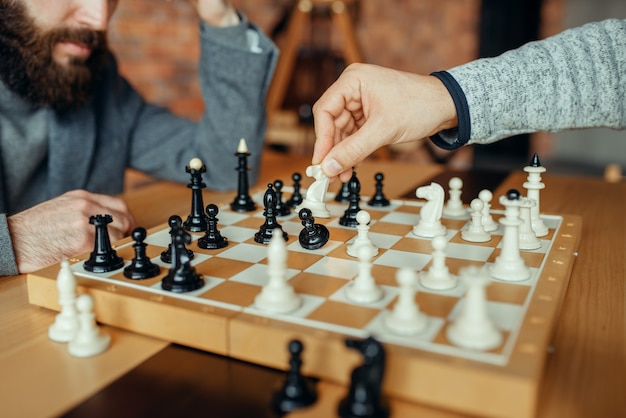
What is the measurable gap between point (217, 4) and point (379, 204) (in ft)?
3.02

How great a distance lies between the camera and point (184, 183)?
2002 mm

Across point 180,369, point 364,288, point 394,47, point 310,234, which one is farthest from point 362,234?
point 394,47

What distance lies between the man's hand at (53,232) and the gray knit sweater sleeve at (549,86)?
838 mm

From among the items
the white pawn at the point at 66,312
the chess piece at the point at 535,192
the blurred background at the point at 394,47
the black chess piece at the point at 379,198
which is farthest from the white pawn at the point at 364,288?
→ the blurred background at the point at 394,47

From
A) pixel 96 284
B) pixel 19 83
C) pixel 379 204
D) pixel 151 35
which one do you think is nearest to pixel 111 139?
pixel 19 83

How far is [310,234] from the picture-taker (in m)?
1.14

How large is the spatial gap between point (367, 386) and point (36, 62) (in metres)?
1.48

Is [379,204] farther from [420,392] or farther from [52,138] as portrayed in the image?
[52,138]

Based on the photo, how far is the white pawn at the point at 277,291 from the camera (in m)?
0.84

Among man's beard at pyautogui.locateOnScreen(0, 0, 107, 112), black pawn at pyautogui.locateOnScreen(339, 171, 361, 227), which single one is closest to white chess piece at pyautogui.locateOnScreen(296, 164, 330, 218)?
black pawn at pyautogui.locateOnScreen(339, 171, 361, 227)

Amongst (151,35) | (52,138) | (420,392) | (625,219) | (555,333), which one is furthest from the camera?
(151,35)

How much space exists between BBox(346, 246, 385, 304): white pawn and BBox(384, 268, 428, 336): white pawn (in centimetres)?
8

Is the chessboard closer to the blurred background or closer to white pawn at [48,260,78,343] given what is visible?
white pawn at [48,260,78,343]

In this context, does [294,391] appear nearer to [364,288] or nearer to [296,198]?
[364,288]
